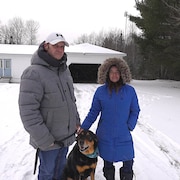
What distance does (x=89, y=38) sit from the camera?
2753 inches

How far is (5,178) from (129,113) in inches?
88.6

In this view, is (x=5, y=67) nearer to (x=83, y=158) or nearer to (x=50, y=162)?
(x=83, y=158)


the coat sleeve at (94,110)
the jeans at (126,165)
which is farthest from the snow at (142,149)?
the coat sleeve at (94,110)

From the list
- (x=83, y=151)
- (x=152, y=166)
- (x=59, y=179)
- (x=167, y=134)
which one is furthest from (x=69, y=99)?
(x=167, y=134)

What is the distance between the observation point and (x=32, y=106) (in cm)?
246

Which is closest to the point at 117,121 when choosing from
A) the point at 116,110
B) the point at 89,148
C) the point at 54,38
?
the point at 116,110

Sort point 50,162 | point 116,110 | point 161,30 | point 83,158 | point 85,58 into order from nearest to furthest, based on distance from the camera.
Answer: point 50,162
point 116,110
point 83,158
point 161,30
point 85,58

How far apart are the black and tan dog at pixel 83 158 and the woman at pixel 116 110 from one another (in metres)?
0.14

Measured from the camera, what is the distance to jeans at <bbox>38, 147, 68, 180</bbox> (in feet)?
9.40

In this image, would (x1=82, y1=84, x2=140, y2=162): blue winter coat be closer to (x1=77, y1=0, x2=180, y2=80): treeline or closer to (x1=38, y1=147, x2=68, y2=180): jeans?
(x1=38, y1=147, x2=68, y2=180): jeans

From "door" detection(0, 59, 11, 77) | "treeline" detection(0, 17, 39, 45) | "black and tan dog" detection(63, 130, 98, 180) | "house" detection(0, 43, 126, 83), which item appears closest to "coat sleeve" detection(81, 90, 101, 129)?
"black and tan dog" detection(63, 130, 98, 180)

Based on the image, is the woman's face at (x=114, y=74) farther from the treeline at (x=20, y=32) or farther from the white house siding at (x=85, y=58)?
the treeline at (x=20, y=32)

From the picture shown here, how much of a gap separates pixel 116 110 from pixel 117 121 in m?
0.14

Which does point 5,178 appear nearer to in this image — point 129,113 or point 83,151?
point 83,151
